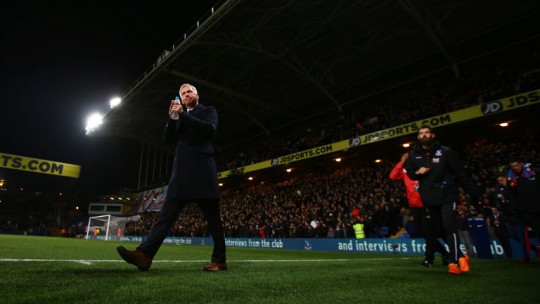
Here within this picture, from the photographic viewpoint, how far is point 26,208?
47.5 meters

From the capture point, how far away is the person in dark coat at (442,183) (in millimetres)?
3947

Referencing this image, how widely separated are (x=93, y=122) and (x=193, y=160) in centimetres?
3346

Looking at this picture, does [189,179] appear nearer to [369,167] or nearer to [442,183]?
[442,183]

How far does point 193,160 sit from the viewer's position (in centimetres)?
324

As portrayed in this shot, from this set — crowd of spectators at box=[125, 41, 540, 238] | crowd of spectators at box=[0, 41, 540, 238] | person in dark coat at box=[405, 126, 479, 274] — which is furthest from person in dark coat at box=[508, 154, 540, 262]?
crowd of spectators at box=[0, 41, 540, 238]

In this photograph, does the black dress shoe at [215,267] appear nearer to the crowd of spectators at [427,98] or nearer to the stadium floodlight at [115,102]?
the crowd of spectators at [427,98]

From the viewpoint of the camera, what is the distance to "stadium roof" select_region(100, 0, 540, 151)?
52.7 ft

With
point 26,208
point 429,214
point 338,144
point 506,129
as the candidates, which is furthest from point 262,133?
point 26,208

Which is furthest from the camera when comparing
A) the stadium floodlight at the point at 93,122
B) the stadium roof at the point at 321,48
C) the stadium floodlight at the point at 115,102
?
the stadium floodlight at the point at 93,122

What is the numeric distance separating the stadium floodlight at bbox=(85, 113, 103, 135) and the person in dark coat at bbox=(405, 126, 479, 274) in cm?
3170

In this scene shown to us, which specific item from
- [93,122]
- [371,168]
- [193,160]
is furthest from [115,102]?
[193,160]

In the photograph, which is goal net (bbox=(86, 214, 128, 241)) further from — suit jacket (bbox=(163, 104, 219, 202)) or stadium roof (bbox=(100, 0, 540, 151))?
suit jacket (bbox=(163, 104, 219, 202))

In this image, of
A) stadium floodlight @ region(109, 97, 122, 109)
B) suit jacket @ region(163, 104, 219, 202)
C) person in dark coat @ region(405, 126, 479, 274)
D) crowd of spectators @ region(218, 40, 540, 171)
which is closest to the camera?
suit jacket @ region(163, 104, 219, 202)

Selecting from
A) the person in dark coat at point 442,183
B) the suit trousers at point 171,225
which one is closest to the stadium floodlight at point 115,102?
the suit trousers at point 171,225
